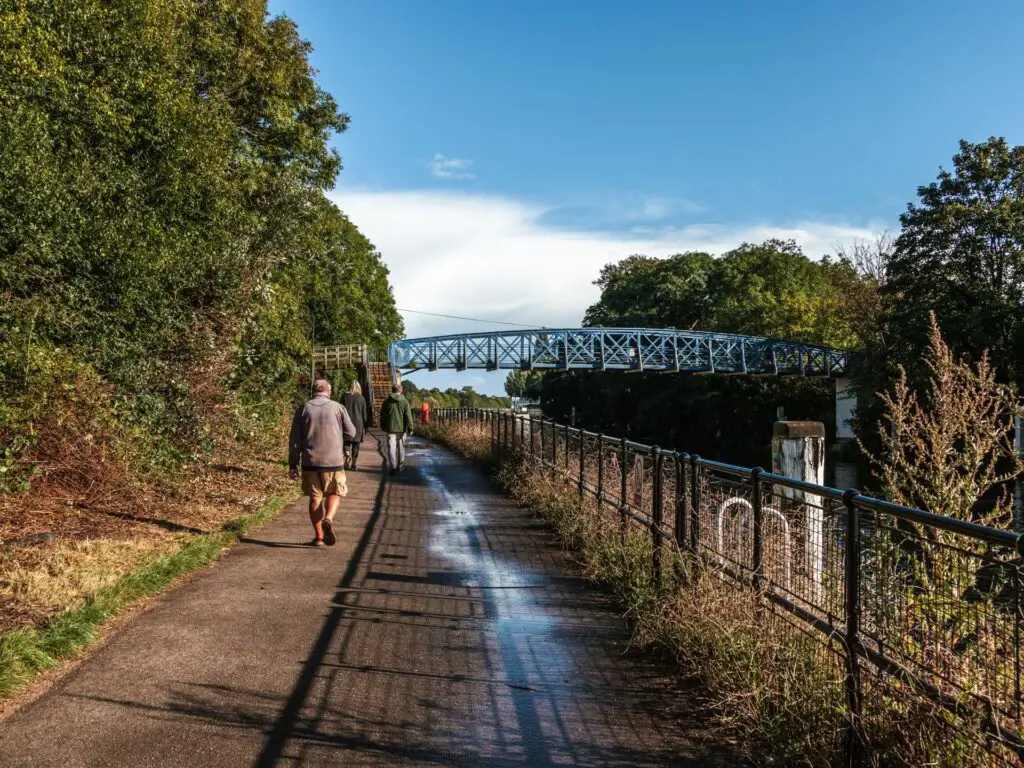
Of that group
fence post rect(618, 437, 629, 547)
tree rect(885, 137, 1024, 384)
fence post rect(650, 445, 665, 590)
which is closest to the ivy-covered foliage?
tree rect(885, 137, 1024, 384)

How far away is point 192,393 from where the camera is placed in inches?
512

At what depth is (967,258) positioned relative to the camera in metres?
36.6

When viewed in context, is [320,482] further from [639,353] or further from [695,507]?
[639,353]

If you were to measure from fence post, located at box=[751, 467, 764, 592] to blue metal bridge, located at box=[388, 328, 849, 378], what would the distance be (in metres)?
59.6

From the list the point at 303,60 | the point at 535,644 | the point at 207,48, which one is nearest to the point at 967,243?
the point at 303,60

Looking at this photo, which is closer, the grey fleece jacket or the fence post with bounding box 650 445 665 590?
the fence post with bounding box 650 445 665 590

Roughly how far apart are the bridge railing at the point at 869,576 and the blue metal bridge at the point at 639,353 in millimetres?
58678

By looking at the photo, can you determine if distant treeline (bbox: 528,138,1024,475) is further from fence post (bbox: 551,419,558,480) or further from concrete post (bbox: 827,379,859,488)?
fence post (bbox: 551,419,558,480)

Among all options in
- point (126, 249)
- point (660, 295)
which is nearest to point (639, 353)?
point (660, 295)

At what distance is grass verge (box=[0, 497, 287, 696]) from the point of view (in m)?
5.15

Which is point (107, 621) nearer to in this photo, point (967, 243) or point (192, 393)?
point (192, 393)

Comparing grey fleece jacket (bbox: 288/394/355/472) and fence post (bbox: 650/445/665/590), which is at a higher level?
grey fleece jacket (bbox: 288/394/355/472)

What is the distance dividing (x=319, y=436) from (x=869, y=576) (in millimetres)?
6708

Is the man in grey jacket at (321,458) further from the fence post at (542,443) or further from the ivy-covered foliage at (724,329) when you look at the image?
the ivy-covered foliage at (724,329)
